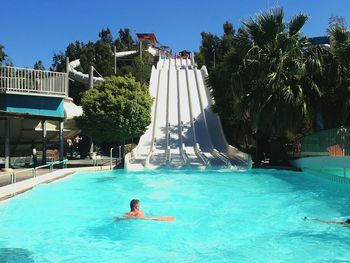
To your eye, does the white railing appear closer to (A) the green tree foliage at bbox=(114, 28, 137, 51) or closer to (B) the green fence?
(B) the green fence

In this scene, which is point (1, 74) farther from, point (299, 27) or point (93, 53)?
point (93, 53)

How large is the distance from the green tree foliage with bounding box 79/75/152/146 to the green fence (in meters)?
8.81

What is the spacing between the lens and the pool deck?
13586 millimetres

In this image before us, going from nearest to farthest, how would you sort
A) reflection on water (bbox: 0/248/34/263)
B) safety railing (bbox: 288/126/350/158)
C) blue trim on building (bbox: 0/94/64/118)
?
1. reflection on water (bbox: 0/248/34/263)
2. safety railing (bbox: 288/126/350/158)
3. blue trim on building (bbox: 0/94/64/118)

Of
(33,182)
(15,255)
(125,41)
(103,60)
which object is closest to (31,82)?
(33,182)

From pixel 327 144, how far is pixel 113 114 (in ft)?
36.7

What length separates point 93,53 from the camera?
58.3 metres

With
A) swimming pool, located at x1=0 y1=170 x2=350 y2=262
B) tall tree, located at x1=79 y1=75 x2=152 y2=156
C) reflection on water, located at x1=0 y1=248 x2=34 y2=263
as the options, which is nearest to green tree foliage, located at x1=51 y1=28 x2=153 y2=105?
tall tree, located at x1=79 y1=75 x2=152 y2=156

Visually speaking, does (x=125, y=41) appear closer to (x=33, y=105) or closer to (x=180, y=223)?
(x=33, y=105)

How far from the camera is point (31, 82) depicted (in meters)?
24.0

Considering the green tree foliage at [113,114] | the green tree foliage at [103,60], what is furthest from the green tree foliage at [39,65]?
the green tree foliage at [113,114]

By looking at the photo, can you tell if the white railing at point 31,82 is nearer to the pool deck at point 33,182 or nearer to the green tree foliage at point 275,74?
the pool deck at point 33,182

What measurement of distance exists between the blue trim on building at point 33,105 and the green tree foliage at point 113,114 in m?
1.42

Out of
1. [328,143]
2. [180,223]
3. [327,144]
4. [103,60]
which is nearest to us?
[180,223]
